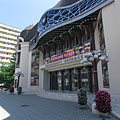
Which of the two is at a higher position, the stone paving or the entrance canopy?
the entrance canopy

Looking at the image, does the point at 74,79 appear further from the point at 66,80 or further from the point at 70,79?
the point at 66,80

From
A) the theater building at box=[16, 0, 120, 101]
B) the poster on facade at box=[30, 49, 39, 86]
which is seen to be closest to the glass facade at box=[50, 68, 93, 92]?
the theater building at box=[16, 0, 120, 101]

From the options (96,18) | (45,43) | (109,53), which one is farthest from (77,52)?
(45,43)

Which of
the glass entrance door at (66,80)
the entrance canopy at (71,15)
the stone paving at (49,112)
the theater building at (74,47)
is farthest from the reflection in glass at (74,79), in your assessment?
the stone paving at (49,112)

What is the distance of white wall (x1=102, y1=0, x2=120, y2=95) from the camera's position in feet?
27.0

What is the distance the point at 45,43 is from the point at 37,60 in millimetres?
4406

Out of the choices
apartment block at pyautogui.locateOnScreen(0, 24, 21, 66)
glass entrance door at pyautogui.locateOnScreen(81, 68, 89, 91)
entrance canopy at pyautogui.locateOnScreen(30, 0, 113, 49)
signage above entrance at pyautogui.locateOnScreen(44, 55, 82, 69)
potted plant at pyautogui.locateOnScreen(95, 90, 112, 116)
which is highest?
apartment block at pyautogui.locateOnScreen(0, 24, 21, 66)

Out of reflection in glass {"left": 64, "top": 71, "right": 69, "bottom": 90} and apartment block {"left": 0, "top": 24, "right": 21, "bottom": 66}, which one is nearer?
reflection in glass {"left": 64, "top": 71, "right": 69, "bottom": 90}

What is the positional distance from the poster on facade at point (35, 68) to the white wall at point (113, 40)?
15.5 metres

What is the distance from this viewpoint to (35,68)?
2220cm

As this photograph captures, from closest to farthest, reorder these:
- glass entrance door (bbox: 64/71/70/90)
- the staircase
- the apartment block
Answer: the staircase → glass entrance door (bbox: 64/71/70/90) → the apartment block

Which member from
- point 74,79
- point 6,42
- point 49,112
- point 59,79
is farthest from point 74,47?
point 6,42

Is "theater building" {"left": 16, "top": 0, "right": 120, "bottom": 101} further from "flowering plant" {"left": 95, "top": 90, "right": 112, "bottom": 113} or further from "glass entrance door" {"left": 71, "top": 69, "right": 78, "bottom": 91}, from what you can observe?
"flowering plant" {"left": 95, "top": 90, "right": 112, "bottom": 113}

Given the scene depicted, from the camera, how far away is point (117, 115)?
5777mm
